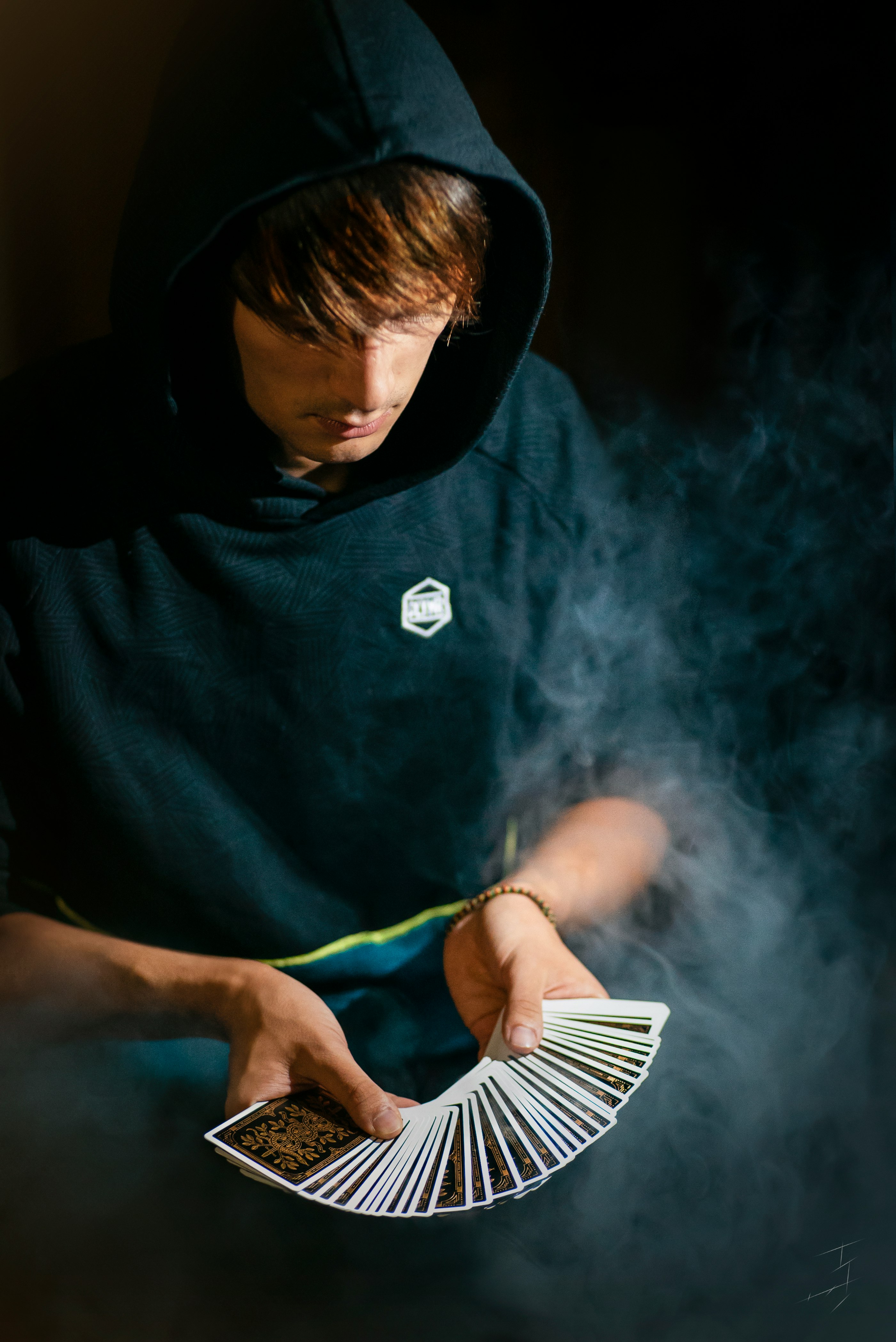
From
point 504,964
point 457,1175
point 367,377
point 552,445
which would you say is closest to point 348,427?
point 367,377

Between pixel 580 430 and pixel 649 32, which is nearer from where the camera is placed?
pixel 649 32

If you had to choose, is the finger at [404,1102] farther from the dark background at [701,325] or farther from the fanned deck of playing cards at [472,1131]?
the dark background at [701,325]

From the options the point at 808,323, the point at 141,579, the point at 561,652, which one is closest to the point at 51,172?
the point at 141,579

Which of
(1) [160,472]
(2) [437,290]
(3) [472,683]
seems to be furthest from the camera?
(3) [472,683]

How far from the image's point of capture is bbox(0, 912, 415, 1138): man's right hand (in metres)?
0.85

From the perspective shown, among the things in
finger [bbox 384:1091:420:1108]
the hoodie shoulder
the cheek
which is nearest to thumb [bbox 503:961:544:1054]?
finger [bbox 384:1091:420:1108]

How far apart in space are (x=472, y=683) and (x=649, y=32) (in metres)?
0.74

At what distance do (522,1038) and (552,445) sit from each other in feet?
2.20

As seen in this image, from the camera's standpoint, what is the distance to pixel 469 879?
3.51 ft

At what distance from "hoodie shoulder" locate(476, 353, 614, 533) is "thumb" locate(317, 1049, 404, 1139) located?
65 cm

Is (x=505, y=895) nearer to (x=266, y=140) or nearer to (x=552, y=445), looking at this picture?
(x=552, y=445)

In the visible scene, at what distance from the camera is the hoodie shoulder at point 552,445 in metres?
1.05

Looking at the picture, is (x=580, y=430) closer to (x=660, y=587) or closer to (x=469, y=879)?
(x=660, y=587)

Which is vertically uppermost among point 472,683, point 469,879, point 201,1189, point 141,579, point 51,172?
point 51,172
